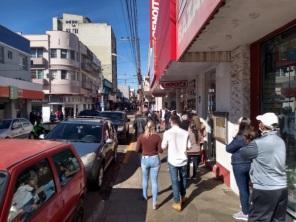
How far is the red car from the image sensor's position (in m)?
3.55

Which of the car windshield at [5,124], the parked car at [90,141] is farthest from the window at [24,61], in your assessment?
the parked car at [90,141]

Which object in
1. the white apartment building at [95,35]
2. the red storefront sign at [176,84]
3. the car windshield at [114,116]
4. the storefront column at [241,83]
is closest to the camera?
the storefront column at [241,83]

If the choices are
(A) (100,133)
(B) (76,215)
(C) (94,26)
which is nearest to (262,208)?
(B) (76,215)

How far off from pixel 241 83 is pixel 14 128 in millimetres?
14191

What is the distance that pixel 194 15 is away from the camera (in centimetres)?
690

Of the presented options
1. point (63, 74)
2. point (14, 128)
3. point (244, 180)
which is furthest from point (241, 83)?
point (63, 74)

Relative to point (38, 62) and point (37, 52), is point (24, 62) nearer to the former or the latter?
point (38, 62)

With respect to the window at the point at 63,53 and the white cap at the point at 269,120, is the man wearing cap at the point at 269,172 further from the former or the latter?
the window at the point at 63,53

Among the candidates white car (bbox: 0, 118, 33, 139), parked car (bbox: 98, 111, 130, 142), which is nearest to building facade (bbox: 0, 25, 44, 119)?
white car (bbox: 0, 118, 33, 139)

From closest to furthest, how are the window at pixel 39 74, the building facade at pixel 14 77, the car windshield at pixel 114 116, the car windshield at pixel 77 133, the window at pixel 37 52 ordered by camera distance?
the car windshield at pixel 77 133 → the car windshield at pixel 114 116 → the building facade at pixel 14 77 → the window at pixel 39 74 → the window at pixel 37 52

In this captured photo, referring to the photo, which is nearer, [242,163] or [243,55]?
[242,163]

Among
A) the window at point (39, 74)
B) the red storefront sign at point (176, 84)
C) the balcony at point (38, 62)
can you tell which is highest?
the balcony at point (38, 62)

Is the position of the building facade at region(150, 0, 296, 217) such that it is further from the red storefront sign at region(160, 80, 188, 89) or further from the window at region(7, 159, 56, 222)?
the red storefront sign at region(160, 80, 188, 89)

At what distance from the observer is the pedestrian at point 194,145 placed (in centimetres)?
962
